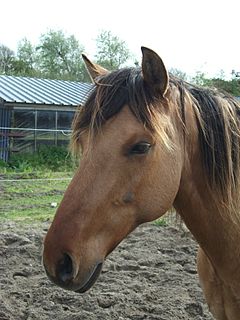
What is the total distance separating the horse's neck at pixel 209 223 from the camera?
89.1 inches

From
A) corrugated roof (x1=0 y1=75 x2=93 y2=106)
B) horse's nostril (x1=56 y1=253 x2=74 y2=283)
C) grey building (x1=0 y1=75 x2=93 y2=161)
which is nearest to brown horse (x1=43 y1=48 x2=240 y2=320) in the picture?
horse's nostril (x1=56 y1=253 x2=74 y2=283)

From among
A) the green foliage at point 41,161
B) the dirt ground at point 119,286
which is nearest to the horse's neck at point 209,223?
the dirt ground at point 119,286

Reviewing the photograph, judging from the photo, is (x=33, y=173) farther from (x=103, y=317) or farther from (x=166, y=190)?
(x=166, y=190)

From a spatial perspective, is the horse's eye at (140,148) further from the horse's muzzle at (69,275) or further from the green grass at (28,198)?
the green grass at (28,198)

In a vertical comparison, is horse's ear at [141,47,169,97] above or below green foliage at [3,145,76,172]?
above

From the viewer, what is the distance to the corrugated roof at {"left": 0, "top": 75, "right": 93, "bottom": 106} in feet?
58.3

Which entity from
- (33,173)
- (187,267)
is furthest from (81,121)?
(33,173)

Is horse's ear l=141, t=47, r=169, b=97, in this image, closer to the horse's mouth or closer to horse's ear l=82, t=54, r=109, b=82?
horse's ear l=82, t=54, r=109, b=82

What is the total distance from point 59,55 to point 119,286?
36.9m

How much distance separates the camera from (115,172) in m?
1.92

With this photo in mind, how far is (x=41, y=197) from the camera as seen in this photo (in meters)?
9.77

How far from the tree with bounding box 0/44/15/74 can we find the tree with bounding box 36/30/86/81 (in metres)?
2.41

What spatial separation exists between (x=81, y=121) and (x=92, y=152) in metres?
0.24

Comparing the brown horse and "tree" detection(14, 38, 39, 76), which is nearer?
the brown horse
